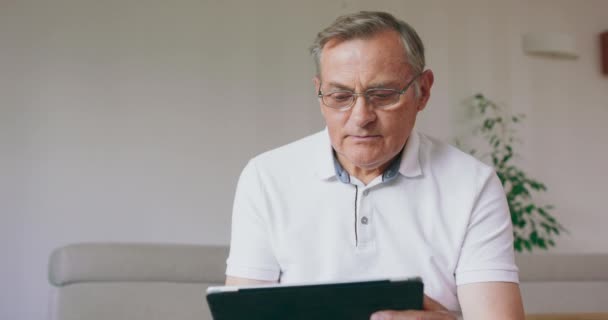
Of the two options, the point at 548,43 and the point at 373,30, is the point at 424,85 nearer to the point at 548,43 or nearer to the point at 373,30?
the point at 373,30

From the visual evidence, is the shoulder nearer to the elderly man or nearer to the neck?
the elderly man

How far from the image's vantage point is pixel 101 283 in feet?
7.31

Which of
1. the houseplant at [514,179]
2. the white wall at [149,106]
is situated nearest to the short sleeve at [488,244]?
the white wall at [149,106]

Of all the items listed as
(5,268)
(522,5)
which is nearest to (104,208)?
(5,268)

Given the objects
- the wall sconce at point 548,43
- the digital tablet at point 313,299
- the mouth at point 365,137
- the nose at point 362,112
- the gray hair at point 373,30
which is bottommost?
the digital tablet at point 313,299

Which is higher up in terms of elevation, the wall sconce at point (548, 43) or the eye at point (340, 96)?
the wall sconce at point (548, 43)

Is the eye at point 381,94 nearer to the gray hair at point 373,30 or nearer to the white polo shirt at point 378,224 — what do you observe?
the gray hair at point 373,30

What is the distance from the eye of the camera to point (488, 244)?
1.41 m

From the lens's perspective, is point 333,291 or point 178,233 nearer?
point 333,291

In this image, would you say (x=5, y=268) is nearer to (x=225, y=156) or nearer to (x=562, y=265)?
(x=225, y=156)

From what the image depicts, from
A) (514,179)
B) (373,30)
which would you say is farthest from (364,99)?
(514,179)

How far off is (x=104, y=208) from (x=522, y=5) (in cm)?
277

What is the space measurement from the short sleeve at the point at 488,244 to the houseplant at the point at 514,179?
2145 millimetres

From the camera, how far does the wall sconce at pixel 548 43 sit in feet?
12.4
